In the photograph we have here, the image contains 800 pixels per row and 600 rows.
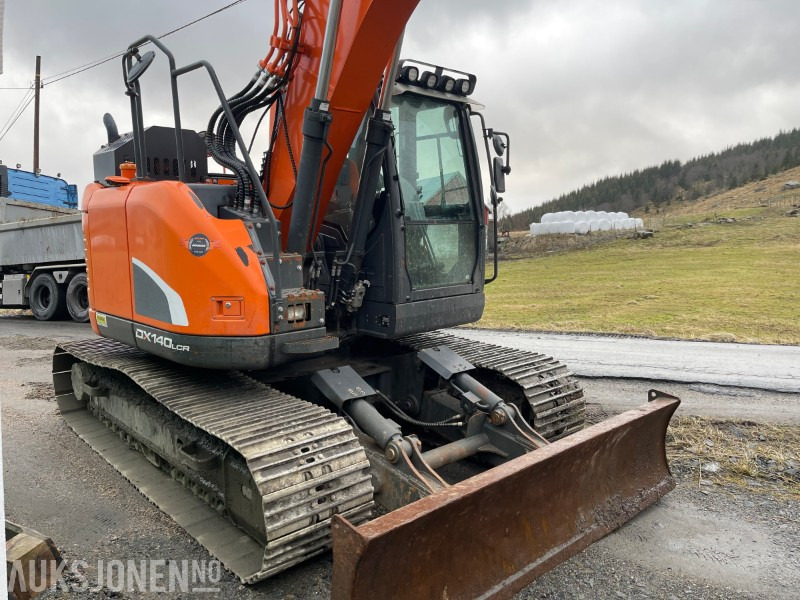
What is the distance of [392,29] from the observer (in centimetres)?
358

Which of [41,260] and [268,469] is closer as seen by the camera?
[268,469]

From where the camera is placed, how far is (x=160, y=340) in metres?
4.11

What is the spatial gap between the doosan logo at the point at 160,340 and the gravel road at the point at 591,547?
107 cm

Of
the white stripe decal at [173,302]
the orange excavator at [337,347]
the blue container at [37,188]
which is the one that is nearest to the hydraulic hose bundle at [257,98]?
the orange excavator at [337,347]

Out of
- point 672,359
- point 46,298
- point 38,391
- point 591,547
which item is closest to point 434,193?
A: point 591,547

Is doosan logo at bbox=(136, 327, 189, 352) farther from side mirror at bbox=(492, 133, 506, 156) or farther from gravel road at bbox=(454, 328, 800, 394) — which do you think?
gravel road at bbox=(454, 328, 800, 394)

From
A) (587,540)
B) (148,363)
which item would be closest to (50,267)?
(148,363)

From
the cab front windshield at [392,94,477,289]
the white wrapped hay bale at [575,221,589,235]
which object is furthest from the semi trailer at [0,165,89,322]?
the white wrapped hay bale at [575,221,589,235]

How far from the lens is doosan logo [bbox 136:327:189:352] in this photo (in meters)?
3.94

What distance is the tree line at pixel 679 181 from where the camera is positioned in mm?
50094

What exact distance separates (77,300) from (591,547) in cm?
1186

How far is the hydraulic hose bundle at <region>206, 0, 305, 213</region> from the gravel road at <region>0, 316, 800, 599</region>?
2.11 metres

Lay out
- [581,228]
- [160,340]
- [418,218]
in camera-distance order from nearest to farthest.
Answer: [160,340] < [418,218] < [581,228]

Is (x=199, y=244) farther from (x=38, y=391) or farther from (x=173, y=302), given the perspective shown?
(x=38, y=391)
